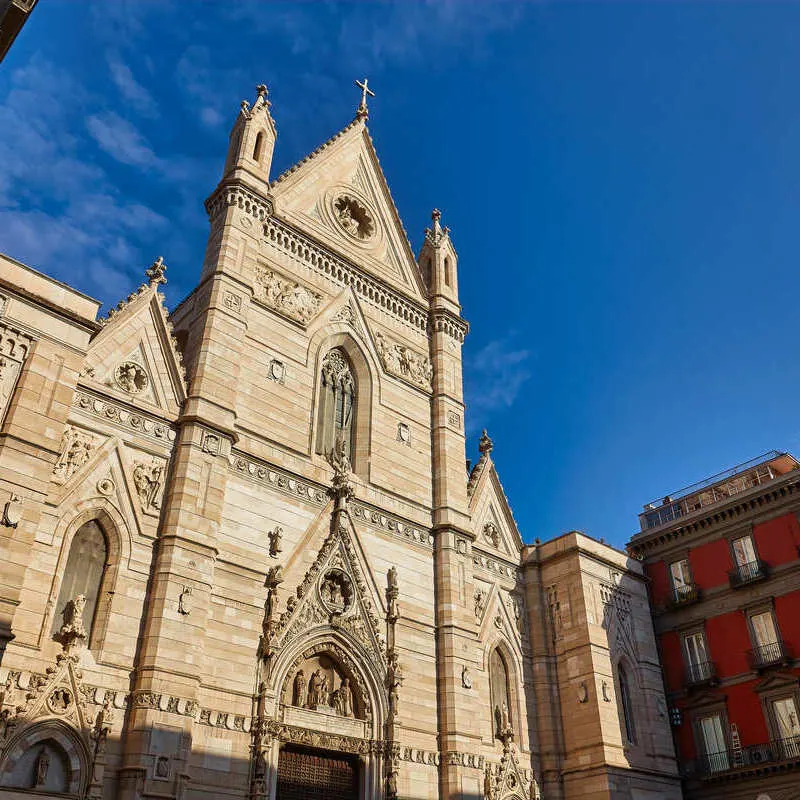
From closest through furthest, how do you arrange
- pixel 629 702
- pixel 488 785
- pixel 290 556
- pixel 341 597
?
1. pixel 290 556
2. pixel 341 597
3. pixel 488 785
4. pixel 629 702

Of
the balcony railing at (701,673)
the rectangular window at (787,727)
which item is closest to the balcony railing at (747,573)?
the balcony railing at (701,673)

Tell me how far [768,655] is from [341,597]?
15.1m

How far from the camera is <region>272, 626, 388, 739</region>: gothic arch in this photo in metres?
20.5

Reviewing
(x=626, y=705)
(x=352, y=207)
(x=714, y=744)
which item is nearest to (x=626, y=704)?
(x=626, y=705)

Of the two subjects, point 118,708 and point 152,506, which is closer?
point 118,708

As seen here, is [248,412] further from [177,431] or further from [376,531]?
[376,531]

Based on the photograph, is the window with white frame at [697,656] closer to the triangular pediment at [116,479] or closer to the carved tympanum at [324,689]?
the carved tympanum at [324,689]

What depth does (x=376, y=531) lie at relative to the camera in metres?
23.5

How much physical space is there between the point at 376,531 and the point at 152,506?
711cm

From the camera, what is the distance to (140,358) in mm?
20047

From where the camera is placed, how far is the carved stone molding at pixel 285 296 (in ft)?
78.4

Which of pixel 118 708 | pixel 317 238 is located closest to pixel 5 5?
pixel 118 708

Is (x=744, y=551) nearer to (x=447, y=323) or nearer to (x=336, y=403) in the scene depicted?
(x=447, y=323)

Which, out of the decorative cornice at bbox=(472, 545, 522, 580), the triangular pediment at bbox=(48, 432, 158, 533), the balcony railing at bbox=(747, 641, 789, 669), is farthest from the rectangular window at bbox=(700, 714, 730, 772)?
the triangular pediment at bbox=(48, 432, 158, 533)
